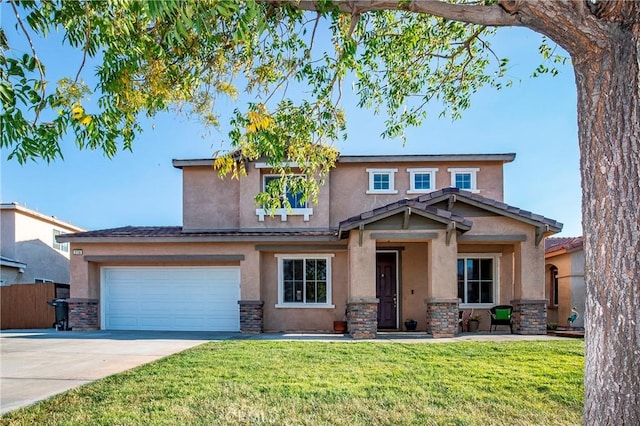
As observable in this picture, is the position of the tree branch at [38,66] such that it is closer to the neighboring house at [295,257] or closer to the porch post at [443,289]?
the neighboring house at [295,257]

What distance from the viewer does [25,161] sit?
4.21 metres

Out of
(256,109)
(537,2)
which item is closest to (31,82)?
(256,109)

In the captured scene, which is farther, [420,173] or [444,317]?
[420,173]

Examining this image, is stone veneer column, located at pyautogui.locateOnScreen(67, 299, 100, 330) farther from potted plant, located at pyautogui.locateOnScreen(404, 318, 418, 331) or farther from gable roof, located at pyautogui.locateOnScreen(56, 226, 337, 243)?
potted plant, located at pyautogui.locateOnScreen(404, 318, 418, 331)

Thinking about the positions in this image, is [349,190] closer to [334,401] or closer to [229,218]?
[229,218]

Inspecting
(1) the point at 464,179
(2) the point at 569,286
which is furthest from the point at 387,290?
(2) the point at 569,286

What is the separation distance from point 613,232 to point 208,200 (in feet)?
49.0

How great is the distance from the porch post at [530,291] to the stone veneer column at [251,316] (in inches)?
325

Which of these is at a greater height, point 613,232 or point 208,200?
point 208,200

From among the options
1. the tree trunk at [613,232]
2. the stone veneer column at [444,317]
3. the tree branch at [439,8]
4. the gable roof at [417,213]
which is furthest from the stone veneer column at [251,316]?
the tree trunk at [613,232]

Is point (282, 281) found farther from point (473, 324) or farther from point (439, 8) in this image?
point (439, 8)

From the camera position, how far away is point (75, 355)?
9.84 m

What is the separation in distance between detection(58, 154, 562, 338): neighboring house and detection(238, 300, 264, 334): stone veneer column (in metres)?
0.03

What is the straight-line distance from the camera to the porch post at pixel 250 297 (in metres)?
14.7
